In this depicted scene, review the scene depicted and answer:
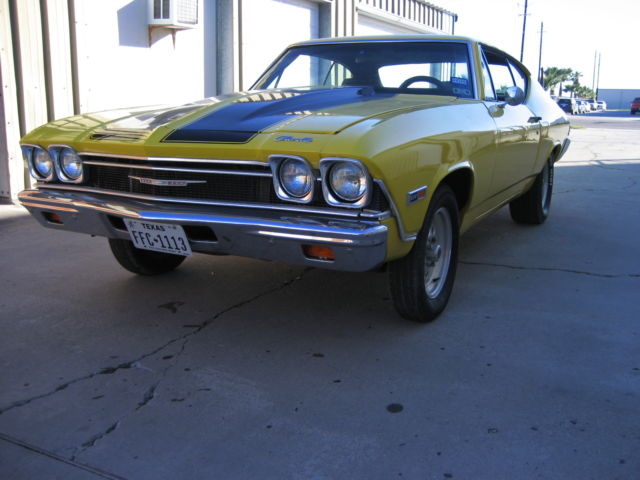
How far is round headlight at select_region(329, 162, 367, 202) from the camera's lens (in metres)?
2.60

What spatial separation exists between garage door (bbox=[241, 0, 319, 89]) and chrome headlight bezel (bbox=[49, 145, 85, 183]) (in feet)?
19.8

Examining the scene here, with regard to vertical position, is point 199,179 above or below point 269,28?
below

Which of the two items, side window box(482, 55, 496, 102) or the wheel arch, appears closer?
the wheel arch

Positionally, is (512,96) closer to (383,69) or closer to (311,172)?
(383,69)

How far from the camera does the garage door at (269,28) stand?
9133 millimetres

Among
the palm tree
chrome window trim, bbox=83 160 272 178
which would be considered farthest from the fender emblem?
the palm tree

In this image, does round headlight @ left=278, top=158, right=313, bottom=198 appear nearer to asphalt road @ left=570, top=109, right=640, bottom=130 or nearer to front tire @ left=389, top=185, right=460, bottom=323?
front tire @ left=389, top=185, right=460, bottom=323

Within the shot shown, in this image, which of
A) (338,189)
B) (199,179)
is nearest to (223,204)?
(199,179)

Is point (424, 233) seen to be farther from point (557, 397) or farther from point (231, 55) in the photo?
point (231, 55)

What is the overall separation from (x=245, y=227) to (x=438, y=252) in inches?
46.9

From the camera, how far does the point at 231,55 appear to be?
8.88 m

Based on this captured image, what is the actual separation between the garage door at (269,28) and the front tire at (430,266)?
6246 mm

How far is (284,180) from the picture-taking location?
2736mm

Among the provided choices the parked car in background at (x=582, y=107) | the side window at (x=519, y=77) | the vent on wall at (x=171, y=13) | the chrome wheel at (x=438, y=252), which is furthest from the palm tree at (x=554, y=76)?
the chrome wheel at (x=438, y=252)
